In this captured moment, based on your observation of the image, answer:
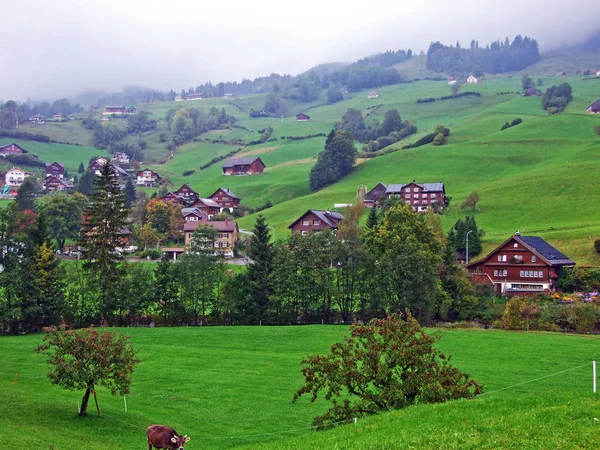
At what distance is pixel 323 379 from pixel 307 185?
136 metres

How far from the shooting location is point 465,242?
9431cm

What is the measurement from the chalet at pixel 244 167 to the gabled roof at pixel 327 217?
67.6m

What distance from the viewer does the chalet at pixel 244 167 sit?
186750 mm

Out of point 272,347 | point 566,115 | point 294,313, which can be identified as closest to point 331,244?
point 294,313

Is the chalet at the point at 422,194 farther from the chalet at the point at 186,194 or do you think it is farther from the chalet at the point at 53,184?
the chalet at the point at 53,184

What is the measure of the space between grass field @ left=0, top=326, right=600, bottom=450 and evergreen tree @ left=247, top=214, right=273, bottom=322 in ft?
20.6

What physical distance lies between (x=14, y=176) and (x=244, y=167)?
6462 cm

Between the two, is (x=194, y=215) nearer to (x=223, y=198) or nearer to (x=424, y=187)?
(x=223, y=198)

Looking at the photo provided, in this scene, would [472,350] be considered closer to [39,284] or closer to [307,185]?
[39,284]

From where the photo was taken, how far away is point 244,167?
7382 inches

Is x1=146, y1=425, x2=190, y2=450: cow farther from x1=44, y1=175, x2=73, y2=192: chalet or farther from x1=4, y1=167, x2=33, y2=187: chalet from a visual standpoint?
x1=4, y1=167, x2=33, y2=187: chalet

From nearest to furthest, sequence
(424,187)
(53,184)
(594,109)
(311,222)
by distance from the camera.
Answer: (311,222), (424,187), (53,184), (594,109)

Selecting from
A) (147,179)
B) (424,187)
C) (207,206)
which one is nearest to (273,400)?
(424,187)

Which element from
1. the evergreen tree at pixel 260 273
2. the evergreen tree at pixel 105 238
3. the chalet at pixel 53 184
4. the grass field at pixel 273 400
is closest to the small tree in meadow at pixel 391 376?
the grass field at pixel 273 400
